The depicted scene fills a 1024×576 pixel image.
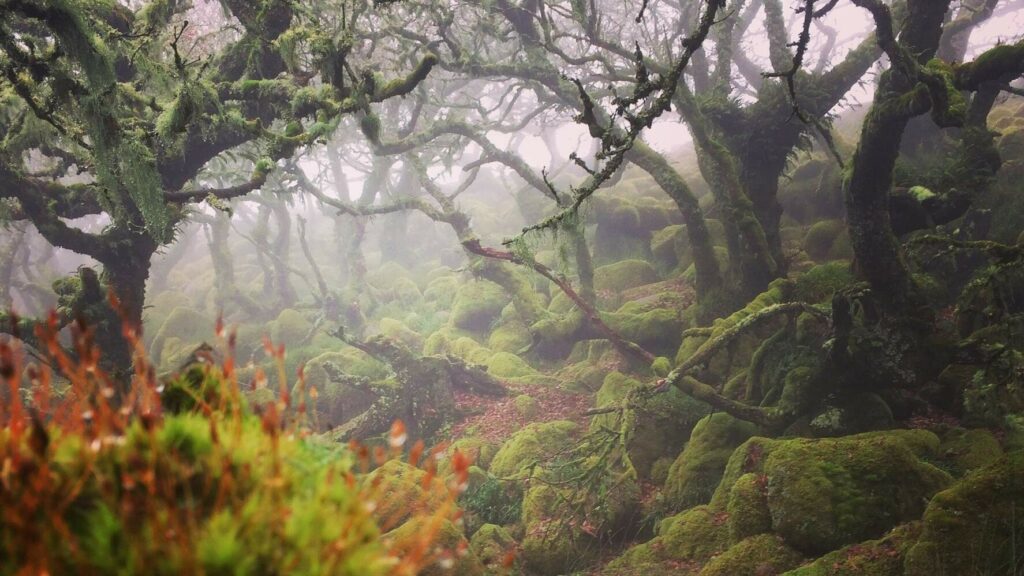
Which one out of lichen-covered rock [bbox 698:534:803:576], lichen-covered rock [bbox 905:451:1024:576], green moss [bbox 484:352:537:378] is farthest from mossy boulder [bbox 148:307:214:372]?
lichen-covered rock [bbox 905:451:1024:576]

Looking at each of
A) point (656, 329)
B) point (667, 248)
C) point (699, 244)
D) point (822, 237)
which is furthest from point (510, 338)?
point (822, 237)

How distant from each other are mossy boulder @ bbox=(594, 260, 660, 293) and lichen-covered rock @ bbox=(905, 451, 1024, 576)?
13257 millimetres

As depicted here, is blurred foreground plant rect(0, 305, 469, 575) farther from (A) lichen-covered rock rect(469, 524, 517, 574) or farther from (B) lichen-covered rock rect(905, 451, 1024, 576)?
(A) lichen-covered rock rect(469, 524, 517, 574)

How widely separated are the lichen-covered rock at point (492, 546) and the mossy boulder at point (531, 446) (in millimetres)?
1824

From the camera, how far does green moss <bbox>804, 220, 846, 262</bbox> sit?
12.8 meters

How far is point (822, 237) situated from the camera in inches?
512

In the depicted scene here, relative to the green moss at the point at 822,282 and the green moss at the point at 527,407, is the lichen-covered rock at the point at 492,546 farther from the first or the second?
the green moss at the point at 822,282

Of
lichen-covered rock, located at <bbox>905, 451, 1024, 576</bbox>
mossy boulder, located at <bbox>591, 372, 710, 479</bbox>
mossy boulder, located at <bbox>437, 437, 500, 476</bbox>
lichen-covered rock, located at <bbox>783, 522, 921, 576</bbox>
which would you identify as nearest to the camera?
lichen-covered rock, located at <bbox>905, 451, 1024, 576</bbox>

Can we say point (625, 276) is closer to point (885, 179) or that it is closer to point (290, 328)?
point (885, 179)

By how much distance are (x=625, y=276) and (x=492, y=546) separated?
12060mm

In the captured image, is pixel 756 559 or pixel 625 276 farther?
pixel 625 276

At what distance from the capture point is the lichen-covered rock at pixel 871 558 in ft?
13.0

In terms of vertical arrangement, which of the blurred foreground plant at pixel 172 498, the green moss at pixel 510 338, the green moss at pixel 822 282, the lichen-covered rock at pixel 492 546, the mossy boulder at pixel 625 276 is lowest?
the lichen-covered rock at pixel 492 546

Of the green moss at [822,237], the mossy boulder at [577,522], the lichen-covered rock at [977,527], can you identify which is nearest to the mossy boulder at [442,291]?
the green moss at [822,237]
